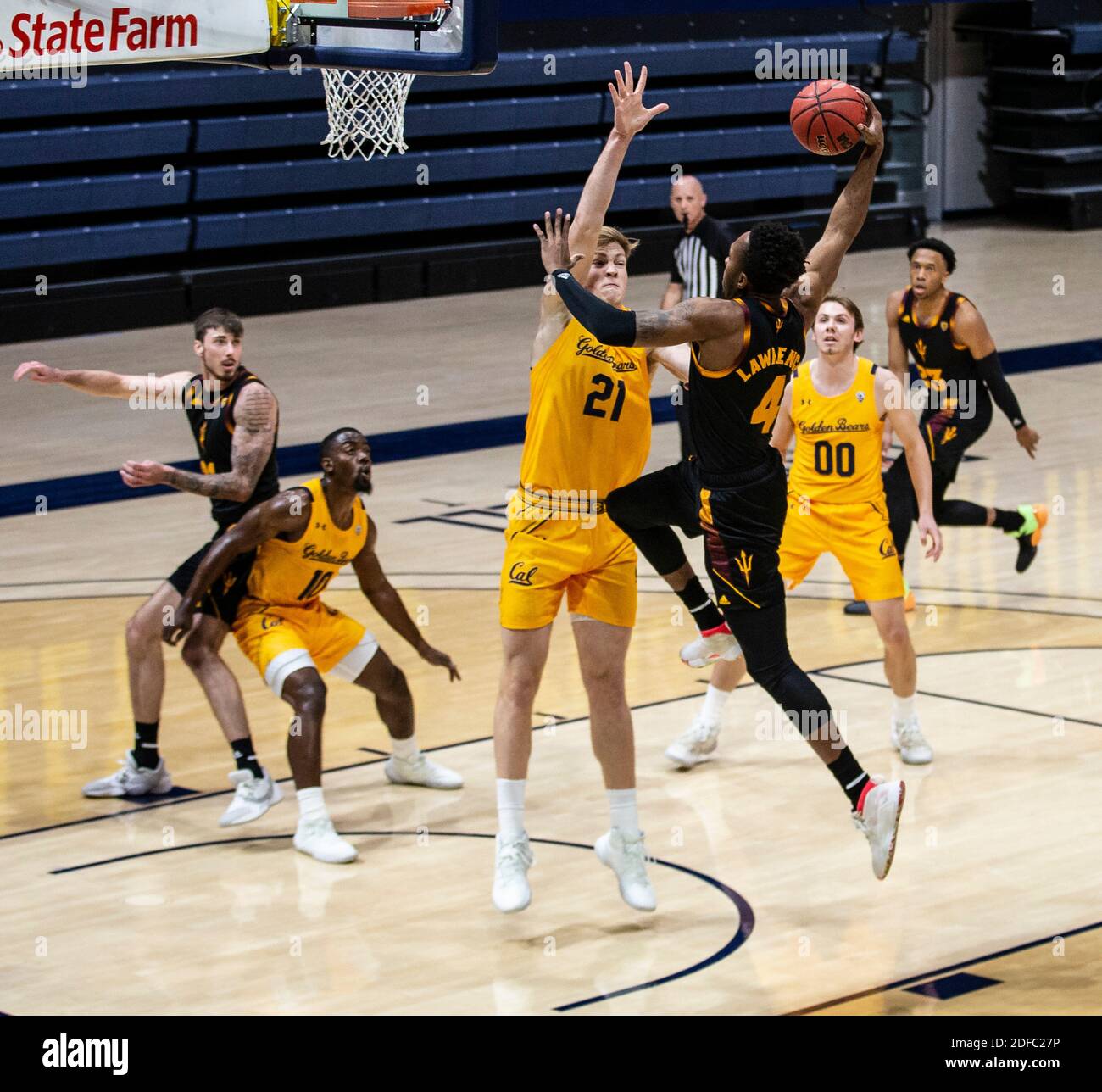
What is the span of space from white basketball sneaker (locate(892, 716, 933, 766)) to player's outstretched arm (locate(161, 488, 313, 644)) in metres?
2.14

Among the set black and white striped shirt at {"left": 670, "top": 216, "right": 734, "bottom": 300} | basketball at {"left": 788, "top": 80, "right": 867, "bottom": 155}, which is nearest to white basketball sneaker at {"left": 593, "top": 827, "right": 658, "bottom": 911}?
basketball at {"left": 788, "top": 80, "right": 867, "bottom": 155}

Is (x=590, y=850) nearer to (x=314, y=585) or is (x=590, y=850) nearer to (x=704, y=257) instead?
(x=314, y=585)

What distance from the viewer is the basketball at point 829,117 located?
5.99 m

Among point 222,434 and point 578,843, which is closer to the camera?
point 578,843

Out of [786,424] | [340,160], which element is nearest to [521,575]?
[786,424]

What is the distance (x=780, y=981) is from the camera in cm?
525

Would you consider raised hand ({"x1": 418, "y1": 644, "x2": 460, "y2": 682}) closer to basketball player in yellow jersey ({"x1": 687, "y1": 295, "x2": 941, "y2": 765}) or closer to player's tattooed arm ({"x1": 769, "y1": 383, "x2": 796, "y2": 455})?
basketball player in yellow jersey ({"x1": 687, "y1": 295, "x2": 941, "y2": 765})

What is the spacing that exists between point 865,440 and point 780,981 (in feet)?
8.55

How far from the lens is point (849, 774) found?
560 cm

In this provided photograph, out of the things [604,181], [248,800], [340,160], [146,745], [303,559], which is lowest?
[248,800]

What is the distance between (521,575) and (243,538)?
1.19 metres

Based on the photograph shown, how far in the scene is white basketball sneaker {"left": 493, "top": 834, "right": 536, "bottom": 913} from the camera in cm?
564
